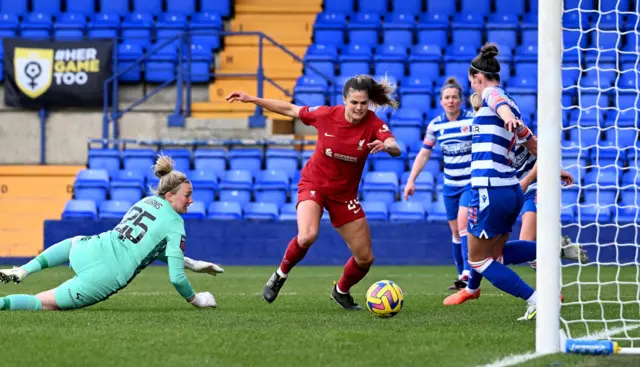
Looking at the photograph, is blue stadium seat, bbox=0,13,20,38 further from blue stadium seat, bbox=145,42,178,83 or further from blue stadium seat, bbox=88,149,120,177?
blue stadium seat, bbox=88,149,120,177

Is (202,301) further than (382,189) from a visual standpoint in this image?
No

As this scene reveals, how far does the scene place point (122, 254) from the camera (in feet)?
25.0

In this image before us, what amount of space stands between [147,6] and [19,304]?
46.2ft

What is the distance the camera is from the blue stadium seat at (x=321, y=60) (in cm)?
1839

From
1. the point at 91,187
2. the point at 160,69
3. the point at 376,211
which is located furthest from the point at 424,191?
the point at 160,69

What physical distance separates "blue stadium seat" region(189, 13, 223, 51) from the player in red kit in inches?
444

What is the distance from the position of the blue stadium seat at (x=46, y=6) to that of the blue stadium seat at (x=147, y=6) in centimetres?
149

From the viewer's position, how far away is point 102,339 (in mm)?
5859

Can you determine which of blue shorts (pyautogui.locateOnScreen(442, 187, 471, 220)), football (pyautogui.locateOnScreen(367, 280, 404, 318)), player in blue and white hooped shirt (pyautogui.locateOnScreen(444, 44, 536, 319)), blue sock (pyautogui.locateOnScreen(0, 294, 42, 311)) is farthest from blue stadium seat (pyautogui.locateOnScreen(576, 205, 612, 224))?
blue sock (pyautogui.locateOnScreen(0, 294, 42, 311))

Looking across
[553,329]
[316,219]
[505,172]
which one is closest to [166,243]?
[316,219]

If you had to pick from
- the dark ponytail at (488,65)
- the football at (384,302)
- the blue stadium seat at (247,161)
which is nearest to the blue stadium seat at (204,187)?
the blue stadium seat at (247,161)

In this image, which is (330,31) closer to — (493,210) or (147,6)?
(147,6)

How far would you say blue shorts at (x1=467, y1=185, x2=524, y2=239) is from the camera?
6.96m

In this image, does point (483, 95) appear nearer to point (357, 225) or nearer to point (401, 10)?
point (357, 225)
